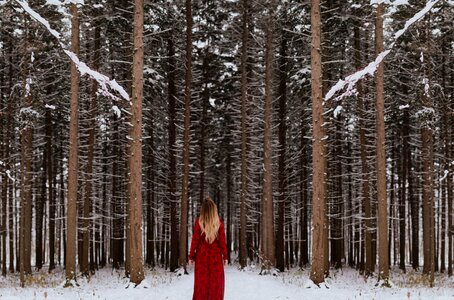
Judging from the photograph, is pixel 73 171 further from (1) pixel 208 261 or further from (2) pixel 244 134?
(2) pixel 244 134

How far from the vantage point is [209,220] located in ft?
26.5

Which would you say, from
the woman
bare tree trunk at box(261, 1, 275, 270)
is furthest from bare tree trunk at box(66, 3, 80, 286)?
bare tree trunk at box(261, 1, 275, 270)

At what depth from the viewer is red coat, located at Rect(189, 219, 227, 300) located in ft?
27.7

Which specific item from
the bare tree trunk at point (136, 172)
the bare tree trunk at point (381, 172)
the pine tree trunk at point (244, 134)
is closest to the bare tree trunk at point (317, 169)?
the bare tree trunk at point (381, 172)

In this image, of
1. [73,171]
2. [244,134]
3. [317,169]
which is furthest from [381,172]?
[73,171]

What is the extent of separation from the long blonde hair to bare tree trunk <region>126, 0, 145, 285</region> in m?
6.04

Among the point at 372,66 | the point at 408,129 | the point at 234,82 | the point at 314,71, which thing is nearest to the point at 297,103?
the point at 234,82

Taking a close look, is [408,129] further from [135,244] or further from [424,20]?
[135,244]

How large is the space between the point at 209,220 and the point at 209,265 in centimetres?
94

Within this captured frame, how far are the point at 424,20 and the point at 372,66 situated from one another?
8.37m

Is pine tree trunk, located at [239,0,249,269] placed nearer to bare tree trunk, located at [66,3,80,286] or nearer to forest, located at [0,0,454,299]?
forest, located at [0,0,454,299]

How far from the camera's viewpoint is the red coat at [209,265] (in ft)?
27.7

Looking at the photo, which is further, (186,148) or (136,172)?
(186,148)

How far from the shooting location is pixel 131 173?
46.3 feet
